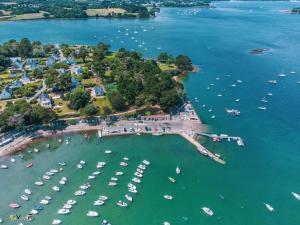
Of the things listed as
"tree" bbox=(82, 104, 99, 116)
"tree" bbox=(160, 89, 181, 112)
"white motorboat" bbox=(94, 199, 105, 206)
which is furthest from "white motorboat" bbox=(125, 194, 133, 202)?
"tree" bbox=(160, 89, 181, 112)

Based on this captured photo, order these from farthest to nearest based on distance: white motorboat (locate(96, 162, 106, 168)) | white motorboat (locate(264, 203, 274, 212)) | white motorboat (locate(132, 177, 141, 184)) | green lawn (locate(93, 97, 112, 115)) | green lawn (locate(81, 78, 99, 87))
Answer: green lawn (locate(81, 78, 99, 87)) → green lawn (locate(93, 97, 112, 115)) → white motorboat (locate(96, 162, 106, 168)) → white motorboat (locate(132, 177, 141, 184)) → white motorboat (locate(264, 203, 274, 212))

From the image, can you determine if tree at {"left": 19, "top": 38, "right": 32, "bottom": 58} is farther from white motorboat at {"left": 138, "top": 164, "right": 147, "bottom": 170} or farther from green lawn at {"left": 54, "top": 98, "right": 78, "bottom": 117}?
white motorboat at {"left": 138, "top": 164, "right": 147, "bottom": 170}

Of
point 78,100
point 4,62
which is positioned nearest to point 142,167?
point 78,100

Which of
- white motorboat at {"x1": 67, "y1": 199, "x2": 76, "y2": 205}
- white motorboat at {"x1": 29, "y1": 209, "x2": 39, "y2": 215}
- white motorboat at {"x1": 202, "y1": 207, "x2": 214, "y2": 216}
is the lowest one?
white motorboat at {"x1": 202, "y1": 207, "x2": 214, "y2": 216}


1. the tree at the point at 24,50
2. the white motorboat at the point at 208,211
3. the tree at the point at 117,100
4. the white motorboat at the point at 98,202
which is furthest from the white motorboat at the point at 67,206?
the tree at the point at 24,50

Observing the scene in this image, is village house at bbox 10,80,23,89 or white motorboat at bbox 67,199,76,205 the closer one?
white motorboat at bbox 67,199,76,205

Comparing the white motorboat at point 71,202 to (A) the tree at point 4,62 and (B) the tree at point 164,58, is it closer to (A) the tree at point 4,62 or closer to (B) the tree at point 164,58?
(A) the tree at point 4,62

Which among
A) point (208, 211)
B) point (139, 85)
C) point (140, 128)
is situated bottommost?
point (208, 211)

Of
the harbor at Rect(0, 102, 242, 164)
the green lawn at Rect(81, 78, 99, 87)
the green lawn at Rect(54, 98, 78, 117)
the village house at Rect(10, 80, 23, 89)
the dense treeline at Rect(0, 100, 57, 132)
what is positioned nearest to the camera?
the dense treeline at Rect(0, 100, 57, 132)

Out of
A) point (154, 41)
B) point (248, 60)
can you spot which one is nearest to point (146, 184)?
point (248, 60)

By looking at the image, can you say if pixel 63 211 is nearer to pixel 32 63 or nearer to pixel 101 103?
pixel 101 103
